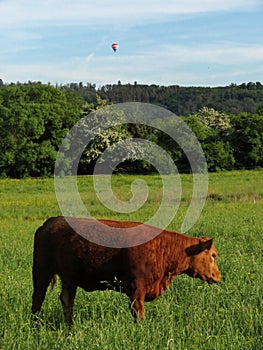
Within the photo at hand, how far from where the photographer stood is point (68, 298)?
22.7ft

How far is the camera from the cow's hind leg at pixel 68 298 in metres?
6.87

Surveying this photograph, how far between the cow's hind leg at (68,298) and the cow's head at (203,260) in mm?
1493

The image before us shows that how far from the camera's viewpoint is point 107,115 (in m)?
58.6

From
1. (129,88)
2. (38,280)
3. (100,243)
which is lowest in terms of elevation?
(38,280)

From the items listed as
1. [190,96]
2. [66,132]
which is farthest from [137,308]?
[190,96]

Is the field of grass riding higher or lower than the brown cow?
lower

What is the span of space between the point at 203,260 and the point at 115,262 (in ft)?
3.92

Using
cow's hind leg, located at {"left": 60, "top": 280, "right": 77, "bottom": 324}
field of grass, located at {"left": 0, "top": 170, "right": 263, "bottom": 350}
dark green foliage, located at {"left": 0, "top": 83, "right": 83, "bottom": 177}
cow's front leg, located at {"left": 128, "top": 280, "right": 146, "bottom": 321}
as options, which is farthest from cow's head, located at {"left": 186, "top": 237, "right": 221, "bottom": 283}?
dark green foliage, located at {"left": 0, "top": 83, "right": 83, "bottom": 177}

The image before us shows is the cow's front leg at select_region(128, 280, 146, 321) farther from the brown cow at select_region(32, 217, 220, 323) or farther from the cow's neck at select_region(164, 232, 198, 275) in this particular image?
the cow's neck at select_region(164, 232, 198, 275)

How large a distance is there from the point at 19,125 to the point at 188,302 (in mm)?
58546

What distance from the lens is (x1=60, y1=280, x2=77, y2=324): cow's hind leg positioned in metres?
6.87

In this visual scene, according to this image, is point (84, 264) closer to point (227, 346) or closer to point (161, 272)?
point (161, 272)

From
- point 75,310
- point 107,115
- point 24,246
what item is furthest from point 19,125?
point 75,310

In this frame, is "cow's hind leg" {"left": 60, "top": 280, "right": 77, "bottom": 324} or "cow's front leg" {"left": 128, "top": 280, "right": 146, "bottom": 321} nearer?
"cow's front leg" {"left": 128, "top": 280, "right": 146, "bottom": 321}
